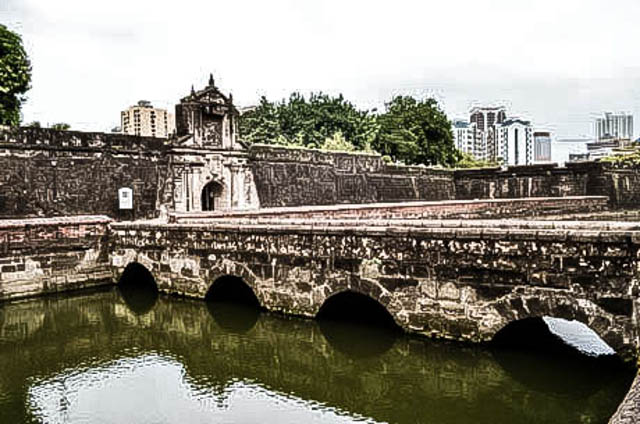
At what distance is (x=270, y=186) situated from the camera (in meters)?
17.8

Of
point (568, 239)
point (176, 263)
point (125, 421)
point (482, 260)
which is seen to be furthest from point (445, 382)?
point (176, 263)

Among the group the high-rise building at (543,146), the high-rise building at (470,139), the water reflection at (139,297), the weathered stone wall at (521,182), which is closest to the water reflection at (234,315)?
the water reflection at (139,297)

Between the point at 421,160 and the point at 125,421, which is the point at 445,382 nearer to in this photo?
the point at 125,421

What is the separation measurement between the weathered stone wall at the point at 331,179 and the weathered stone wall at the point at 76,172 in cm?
325

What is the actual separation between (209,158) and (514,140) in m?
73.0

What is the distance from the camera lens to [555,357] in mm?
6234

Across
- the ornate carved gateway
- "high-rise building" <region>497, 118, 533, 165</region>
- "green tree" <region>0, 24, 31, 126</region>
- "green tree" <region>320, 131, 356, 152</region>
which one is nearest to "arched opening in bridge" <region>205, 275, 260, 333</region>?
the ornate carved gateway

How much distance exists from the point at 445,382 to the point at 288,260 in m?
2.77

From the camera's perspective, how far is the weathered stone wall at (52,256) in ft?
30.4

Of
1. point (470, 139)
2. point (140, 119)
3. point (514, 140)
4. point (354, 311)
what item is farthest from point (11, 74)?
point (514, 140)

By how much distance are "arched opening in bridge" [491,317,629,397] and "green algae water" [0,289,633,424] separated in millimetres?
23

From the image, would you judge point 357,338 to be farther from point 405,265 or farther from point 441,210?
point 441,210

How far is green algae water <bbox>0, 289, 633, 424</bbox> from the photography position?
5102mm

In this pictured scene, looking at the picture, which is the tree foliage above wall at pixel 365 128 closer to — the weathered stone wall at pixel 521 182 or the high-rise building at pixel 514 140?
the weathered stone wall at pixel 521 182
